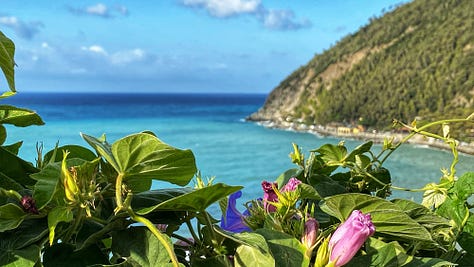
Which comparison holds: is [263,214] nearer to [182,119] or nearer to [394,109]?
[394,109]

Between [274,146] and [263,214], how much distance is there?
87.2 feet

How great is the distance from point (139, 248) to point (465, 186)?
324 mm

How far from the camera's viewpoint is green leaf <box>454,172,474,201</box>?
45cm

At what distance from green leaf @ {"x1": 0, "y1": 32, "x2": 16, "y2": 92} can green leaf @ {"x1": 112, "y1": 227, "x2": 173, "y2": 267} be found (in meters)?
0.11

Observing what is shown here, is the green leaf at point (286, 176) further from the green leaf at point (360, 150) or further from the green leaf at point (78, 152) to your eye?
the green leaf at point (78, 152)

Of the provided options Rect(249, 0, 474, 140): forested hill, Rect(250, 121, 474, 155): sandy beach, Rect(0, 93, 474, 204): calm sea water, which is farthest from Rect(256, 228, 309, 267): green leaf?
Rect(249, 0, 474, 140): forested hill

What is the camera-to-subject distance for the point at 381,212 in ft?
1.08

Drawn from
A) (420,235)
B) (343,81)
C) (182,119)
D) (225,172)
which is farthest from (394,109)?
(420,235)

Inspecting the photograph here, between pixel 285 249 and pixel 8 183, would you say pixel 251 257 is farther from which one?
pixel 8 183

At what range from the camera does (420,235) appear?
0.33 metres

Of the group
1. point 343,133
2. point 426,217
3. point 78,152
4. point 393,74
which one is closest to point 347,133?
point 343,133

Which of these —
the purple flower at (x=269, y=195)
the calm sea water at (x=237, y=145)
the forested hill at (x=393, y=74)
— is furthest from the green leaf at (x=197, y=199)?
the forested hill at (x=393, y=74)

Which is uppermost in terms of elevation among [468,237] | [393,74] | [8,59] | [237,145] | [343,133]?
[393,74]

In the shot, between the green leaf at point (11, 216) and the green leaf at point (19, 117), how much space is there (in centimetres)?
10
